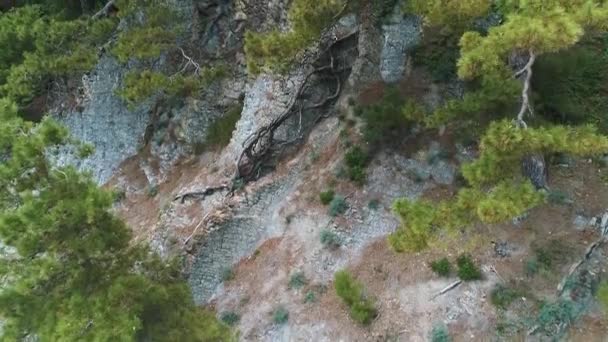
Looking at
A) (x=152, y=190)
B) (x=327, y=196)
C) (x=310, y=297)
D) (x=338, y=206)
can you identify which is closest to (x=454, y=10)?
(x=338, y=206)

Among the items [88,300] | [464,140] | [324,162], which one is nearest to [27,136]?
[88,300]

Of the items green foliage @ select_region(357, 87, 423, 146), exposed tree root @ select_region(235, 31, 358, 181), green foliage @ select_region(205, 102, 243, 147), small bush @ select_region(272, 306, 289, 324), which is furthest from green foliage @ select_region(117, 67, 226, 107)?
small bush @ select_region(272, 306, 289, 324)

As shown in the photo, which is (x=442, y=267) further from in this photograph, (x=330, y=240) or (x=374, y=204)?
(x=330, y=240)

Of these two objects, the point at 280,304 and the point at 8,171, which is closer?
the point at 8,171

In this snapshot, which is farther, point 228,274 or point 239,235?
point 239,235

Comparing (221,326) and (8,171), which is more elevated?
(8,171)

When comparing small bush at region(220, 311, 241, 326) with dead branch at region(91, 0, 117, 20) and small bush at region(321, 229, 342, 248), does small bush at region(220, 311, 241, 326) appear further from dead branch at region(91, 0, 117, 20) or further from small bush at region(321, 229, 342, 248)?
dead branch at region(91, 0, 117, 20)

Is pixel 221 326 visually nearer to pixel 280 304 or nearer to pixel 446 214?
pixel 280 304
